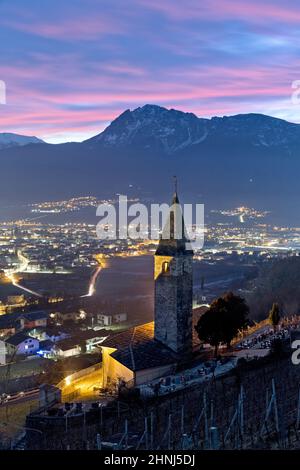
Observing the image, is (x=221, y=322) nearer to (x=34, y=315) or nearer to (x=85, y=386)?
(x=85, y=386)

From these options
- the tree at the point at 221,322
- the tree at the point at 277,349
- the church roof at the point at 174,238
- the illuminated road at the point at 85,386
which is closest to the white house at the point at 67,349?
the illuminated road at the point at 85,386

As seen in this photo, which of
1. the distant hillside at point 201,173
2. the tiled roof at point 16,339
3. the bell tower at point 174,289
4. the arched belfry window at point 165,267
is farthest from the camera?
the distant hillside at point 201,173

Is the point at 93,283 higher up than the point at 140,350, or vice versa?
the point at 140,350

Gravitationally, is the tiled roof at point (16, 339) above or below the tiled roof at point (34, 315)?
below

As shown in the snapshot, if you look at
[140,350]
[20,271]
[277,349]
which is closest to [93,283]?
[20,271]

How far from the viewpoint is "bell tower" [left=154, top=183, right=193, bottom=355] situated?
71.7 feet

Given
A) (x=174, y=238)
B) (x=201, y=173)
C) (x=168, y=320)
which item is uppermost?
(x=201, y=173)

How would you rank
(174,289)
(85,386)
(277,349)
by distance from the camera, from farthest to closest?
(85,386)
(174,289)
(277,349)

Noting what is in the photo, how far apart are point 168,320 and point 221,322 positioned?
190 cm

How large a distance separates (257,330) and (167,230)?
7.86 m

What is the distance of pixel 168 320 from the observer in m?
22.0

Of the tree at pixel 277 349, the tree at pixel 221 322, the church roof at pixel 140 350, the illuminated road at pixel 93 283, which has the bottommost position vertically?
the illuminated road at pixel 93 283

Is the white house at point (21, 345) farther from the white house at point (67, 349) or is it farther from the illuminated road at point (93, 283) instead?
the illuminated road at point (93, 283)

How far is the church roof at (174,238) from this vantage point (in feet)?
72.5
